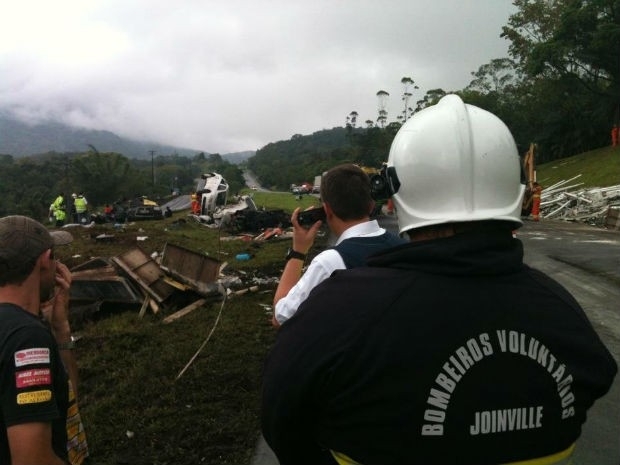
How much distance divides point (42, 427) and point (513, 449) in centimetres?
147

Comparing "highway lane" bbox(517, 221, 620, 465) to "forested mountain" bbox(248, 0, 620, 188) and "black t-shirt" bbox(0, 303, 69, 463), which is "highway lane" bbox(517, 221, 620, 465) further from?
"forested mountain" bbox(248, 0, 620, 188)

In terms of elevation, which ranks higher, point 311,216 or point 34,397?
point 311,216

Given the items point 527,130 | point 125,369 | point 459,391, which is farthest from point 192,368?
point 527,130

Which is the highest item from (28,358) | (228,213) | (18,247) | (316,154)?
(316,154)

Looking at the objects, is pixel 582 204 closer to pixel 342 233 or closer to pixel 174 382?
pixel 174 382

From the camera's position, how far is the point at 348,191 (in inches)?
117

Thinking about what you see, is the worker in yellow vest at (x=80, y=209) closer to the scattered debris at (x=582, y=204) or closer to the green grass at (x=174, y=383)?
the green grass at (x=174, y=383)

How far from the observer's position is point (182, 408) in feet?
15.0

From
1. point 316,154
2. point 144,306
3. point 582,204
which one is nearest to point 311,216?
point 144,306

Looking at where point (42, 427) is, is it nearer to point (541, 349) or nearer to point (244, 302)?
point (541, 349)

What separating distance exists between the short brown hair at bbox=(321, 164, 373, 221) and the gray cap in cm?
151

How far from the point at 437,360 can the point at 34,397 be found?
1.37m

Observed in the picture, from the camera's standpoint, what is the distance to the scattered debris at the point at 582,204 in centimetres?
2192

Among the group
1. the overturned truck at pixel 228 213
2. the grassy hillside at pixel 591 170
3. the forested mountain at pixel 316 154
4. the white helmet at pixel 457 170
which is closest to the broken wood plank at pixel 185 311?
the white helmet at pixel 457 170
